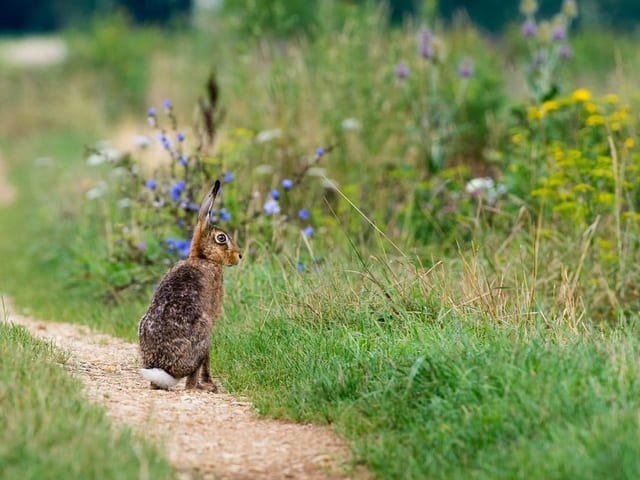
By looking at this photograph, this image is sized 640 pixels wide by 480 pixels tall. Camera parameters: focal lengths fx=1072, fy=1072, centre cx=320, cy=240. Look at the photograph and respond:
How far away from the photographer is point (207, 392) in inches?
260

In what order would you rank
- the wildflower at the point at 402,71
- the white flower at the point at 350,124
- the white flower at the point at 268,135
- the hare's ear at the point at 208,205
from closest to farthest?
the hare's ear at the point at 208,205 < the white flower at the point at 268,135 < the white flower at the point at 350,124 < the wildflower at the point at 402,71

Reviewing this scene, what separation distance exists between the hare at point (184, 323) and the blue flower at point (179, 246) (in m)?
2.30

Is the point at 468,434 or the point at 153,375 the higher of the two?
the point at 468,434

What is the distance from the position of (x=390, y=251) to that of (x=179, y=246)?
204cm

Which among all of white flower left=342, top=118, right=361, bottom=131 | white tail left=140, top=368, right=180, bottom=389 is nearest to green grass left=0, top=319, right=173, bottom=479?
white tail left=140, top=368, right=180, bottom=389

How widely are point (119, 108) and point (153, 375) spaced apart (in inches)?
742

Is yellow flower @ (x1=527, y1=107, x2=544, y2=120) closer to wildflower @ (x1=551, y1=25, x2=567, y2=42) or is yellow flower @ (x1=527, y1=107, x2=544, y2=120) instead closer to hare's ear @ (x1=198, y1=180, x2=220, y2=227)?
wildflower @ (x1=551, y1=25, x2=567, y2=42)

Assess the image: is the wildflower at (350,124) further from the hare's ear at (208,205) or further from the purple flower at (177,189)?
the hare's ear at (208,205)

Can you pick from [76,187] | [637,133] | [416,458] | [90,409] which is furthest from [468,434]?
[76,187]

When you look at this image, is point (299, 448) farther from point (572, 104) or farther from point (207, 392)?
point (572, 104)

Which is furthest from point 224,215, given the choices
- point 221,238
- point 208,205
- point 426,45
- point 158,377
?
point 426,45

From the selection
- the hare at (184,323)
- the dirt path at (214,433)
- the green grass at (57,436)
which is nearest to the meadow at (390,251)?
the green grass at (57,436)

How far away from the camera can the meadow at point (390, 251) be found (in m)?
5.16

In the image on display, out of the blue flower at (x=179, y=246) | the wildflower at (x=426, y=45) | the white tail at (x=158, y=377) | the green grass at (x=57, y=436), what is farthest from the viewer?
the wildflower at (x=426, y=45)
